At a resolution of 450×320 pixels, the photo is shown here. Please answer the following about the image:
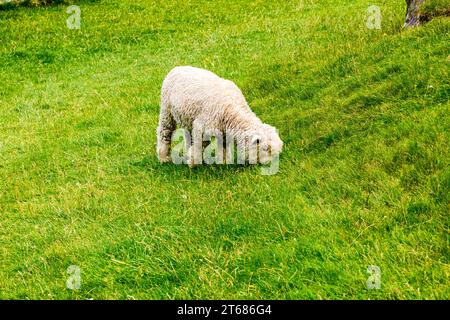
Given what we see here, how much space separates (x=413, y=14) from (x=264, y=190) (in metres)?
6.18

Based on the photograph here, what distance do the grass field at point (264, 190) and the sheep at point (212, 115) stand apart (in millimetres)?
283

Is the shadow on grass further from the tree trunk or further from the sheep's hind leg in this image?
the sheep's hind leg

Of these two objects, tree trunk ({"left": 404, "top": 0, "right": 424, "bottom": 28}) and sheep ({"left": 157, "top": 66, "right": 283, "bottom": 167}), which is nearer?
sheep ({"left": 157, "top": 66, "right": 283, "bottom": 167})

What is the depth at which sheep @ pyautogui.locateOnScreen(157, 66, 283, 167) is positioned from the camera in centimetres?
682

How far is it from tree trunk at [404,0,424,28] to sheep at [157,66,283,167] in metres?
4.57

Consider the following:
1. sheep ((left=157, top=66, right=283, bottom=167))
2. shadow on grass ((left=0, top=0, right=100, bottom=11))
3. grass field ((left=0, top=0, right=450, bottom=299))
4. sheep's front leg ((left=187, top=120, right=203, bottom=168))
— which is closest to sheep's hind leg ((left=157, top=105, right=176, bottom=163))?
sheep ((left=157, top=66, right=283, bottom=167))

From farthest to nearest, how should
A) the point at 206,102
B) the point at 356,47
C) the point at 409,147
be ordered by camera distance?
1. the point at 356,47
2. the point at 206,102
3. the point at 409,147

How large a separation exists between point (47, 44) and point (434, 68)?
1365 cm

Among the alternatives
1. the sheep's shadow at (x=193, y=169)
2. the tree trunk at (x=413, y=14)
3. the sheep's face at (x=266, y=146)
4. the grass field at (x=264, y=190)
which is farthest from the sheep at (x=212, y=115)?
Result: the tree trunk at (x=413, y=14)

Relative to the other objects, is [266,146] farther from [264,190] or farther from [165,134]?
[165,134]

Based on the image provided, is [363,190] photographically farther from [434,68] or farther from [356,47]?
[356,47]

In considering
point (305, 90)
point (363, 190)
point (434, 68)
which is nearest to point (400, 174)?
point (363, 190)

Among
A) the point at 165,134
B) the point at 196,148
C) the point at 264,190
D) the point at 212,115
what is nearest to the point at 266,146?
the point at 264,190

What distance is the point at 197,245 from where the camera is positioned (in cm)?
524
